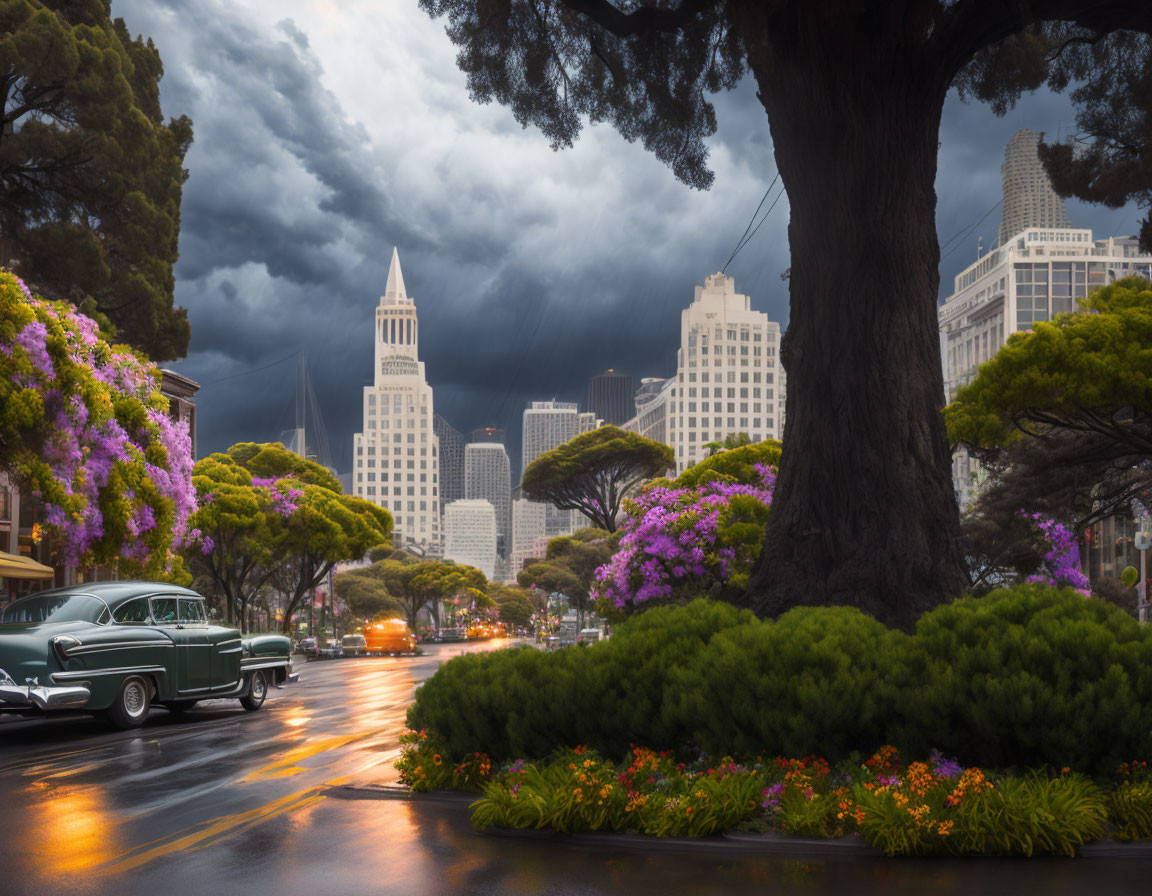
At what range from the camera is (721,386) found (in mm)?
147000

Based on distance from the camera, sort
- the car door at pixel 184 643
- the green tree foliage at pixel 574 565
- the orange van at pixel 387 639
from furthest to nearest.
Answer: the green tree foliage at pixel 574 565 → the orange van at pixel 387 639 → the car door at pixel 184 643

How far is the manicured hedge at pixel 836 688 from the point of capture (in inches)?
286

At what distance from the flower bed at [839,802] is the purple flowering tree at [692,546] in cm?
1700

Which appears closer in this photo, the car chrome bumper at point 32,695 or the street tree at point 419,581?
the car chrome bumper at point 32,695

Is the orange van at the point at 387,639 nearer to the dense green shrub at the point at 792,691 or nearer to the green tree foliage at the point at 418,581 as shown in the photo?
the green tree foliage at the point at 418,581

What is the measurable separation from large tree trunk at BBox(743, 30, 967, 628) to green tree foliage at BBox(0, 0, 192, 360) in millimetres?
16829

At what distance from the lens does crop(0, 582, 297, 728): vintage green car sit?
A: 13.9 meters

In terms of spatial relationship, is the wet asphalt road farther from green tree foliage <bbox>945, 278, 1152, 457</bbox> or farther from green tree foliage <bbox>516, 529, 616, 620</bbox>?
green tree foliage <bbox>516, 529, 616, 620</bbox>

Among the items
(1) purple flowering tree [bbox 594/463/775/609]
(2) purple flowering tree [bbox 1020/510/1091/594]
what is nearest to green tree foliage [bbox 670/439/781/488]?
(1) purple flowering tree [bbox 594/463/775/609]

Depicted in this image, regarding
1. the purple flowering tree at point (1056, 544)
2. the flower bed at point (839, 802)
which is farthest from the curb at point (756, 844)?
the purple flowering tree at point (1056, 544)

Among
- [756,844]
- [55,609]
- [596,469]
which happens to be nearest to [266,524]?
[596,469]

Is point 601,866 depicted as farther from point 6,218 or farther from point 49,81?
point 6,218

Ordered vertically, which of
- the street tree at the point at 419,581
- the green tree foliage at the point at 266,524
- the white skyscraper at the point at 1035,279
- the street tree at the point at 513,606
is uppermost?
the white skyscraper at the point at 1035,279

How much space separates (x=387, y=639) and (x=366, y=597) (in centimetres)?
3671
